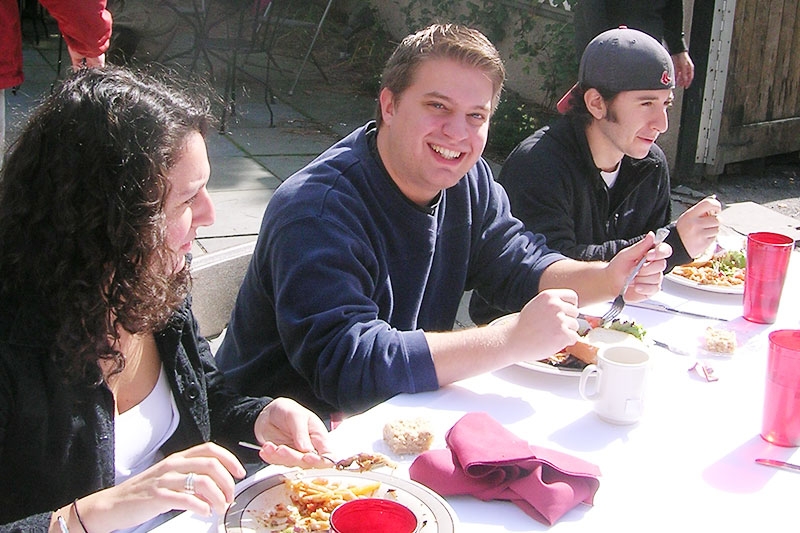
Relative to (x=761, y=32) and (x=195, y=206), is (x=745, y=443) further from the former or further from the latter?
(x=761, y=32)

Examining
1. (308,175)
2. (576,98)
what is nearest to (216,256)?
(308,175)

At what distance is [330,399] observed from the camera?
1.89 m

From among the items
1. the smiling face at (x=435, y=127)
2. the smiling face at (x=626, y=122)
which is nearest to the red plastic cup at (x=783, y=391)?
the smiling face at (x=435, y=127)

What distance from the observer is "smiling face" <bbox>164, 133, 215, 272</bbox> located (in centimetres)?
156

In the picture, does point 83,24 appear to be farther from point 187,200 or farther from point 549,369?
point 549,369

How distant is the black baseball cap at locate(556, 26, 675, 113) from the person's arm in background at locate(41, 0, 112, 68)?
82.2 inches

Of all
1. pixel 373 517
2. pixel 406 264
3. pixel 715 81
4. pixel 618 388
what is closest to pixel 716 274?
pixel 406 264

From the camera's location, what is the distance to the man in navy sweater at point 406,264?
5.95 feet

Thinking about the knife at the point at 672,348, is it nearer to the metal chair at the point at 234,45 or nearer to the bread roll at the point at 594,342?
the bread roll at the point at 594,342

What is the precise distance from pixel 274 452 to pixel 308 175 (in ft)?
2.86

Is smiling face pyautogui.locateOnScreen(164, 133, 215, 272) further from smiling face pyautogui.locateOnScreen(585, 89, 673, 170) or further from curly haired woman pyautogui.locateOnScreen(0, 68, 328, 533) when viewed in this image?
smiling face pyautogui.locateOnScreen(585, 89, 673, 170)

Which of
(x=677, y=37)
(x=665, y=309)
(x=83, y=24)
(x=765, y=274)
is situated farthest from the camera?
(x=677, y=37)

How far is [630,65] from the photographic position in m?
2.98

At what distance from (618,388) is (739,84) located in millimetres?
5566
